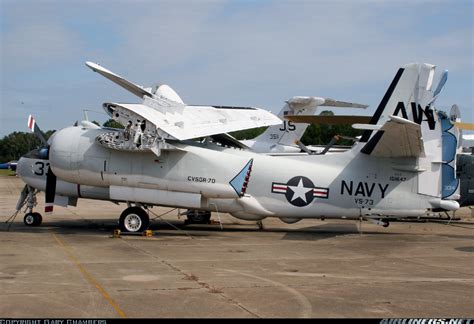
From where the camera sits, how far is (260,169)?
18156mm

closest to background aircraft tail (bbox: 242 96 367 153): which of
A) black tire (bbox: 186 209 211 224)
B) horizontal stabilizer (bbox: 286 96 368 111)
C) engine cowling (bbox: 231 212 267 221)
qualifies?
horizontal stabilizer (bbox: 286 96 368 111)

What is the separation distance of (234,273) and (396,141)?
744 centimetres

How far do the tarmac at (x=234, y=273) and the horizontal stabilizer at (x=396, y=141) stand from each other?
260 centimetres

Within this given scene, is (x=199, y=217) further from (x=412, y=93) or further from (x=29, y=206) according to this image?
(x=412, y=93)

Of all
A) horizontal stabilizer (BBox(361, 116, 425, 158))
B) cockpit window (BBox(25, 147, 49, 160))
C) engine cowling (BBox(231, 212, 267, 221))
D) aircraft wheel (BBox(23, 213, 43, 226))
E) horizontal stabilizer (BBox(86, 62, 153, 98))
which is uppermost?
horizontal stabilizer (BBox(86, 62, 153, 98))

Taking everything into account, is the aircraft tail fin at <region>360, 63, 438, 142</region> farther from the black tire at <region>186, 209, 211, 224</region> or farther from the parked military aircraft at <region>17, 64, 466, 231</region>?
the black tire at <region>186, 209, 211, 224</region>

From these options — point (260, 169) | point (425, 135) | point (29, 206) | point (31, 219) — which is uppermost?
point (425, 135)

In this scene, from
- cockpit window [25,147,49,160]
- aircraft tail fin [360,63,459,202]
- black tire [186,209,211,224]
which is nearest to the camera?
aircraft tail fin [360,63,459,202]

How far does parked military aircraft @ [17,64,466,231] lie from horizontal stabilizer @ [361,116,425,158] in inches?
2.3

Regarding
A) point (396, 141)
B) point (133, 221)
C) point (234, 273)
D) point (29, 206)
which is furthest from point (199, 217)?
point (234, 273)

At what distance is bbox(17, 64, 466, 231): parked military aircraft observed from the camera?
17.4 metres

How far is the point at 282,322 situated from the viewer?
736 cm

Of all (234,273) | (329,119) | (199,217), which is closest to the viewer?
(234,273)

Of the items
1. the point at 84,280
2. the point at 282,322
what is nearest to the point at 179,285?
the point at 84,280
